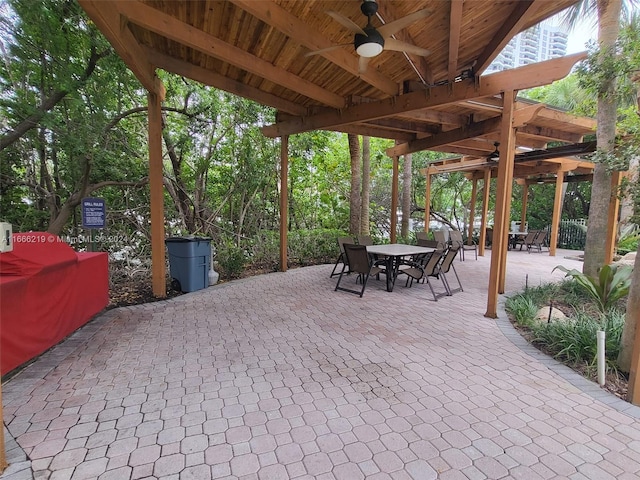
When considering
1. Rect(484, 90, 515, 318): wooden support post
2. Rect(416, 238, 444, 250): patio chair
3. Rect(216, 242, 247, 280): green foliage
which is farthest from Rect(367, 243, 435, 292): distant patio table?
Rect(216, 242, 247, 280): green foliage

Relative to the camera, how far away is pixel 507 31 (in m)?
3.24

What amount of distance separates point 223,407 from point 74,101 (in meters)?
4.42

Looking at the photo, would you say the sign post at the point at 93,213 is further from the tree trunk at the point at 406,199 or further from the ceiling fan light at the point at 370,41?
the tree trunk at the point at 406,199

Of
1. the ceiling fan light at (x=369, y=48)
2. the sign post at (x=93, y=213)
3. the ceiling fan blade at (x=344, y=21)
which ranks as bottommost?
the sign post at (x=93, y=213)

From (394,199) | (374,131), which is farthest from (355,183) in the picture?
(374,131)

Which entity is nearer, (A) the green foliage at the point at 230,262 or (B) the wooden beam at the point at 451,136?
(B) the wooden beam at the point at 451,136

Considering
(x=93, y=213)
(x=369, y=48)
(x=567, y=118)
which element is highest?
(x=567, y=118)

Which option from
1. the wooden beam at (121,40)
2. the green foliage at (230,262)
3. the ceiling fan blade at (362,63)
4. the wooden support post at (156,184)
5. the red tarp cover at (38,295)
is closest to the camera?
the red tarp cover at (38,295)

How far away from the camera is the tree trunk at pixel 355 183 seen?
783 centimetres

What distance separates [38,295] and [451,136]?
6.73 m

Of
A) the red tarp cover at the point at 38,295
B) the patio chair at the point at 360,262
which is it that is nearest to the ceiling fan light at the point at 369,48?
the patio chair at the point at 360,262

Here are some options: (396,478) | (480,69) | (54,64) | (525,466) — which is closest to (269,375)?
(396,478)

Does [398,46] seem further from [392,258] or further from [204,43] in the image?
[392,258]

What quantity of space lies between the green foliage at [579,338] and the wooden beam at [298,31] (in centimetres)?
346
